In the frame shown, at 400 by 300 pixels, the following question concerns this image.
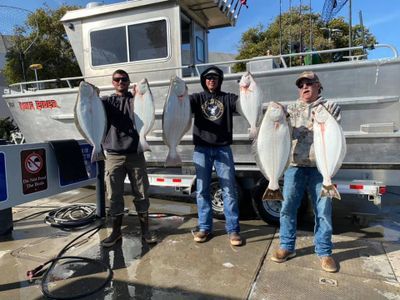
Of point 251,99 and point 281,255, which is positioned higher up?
point 251,99

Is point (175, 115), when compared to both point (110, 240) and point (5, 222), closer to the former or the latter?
point (110, 240)

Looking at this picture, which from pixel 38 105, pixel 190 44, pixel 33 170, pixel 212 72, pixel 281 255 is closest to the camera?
pixel 281 255

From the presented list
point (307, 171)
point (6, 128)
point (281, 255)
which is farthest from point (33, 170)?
point (6, 128)

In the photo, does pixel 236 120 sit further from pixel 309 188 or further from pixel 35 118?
pixel 35 118

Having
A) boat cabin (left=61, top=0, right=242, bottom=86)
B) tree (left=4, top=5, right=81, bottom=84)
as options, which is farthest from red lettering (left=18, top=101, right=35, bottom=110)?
tree (left=4, top=5, right=81, bottom=84)

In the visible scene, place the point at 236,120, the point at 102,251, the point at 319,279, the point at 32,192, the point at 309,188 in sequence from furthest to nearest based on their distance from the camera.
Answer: the point at 236,120 < the point at 32,192 < the point at 102,251 < the point at 309,188 < the point at 319,279

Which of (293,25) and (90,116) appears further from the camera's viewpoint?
(293,25)

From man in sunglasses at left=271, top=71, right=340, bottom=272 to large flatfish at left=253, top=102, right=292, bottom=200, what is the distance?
258 millimetres

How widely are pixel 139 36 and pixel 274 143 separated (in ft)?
11.9

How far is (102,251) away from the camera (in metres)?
3.92

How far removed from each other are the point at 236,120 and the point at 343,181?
156 centimetres

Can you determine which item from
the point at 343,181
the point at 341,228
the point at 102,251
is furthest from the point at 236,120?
the point at 102,251

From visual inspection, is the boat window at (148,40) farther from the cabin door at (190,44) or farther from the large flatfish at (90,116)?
the large flatfish at (90,116)

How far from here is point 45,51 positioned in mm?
18094
